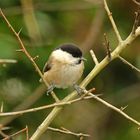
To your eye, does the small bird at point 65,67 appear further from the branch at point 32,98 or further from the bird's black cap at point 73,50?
the branch at point 32,98

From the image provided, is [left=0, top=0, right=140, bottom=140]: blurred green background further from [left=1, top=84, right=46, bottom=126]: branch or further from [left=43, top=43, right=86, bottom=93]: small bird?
[left=43, top=43, right=86, bottom=93]: small bird

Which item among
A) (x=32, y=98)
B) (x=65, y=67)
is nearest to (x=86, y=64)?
(x=32, y=98)

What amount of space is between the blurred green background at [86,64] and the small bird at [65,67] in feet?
1.93

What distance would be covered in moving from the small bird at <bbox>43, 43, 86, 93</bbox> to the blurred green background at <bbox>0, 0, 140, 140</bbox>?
59cm

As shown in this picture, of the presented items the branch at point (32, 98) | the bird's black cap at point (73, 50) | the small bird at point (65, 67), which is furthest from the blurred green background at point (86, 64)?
the bird's black cap at point (73, 50)

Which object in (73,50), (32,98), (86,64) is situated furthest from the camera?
(86,64)

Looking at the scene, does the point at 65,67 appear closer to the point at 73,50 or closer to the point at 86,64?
the point at 73,50

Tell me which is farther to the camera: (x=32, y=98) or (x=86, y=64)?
(x=86, y=64)

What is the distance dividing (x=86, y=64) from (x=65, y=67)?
1.41 metres

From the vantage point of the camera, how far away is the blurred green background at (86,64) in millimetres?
4766

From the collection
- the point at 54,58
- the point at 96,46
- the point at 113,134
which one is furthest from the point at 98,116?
the point at 54,58

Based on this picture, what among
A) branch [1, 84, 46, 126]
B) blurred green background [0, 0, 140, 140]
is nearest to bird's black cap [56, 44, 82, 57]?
blurred green background [0, 0, 140, 140]

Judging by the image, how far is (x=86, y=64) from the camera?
5215mm

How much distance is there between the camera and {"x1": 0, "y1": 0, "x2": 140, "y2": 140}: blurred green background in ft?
15.6
